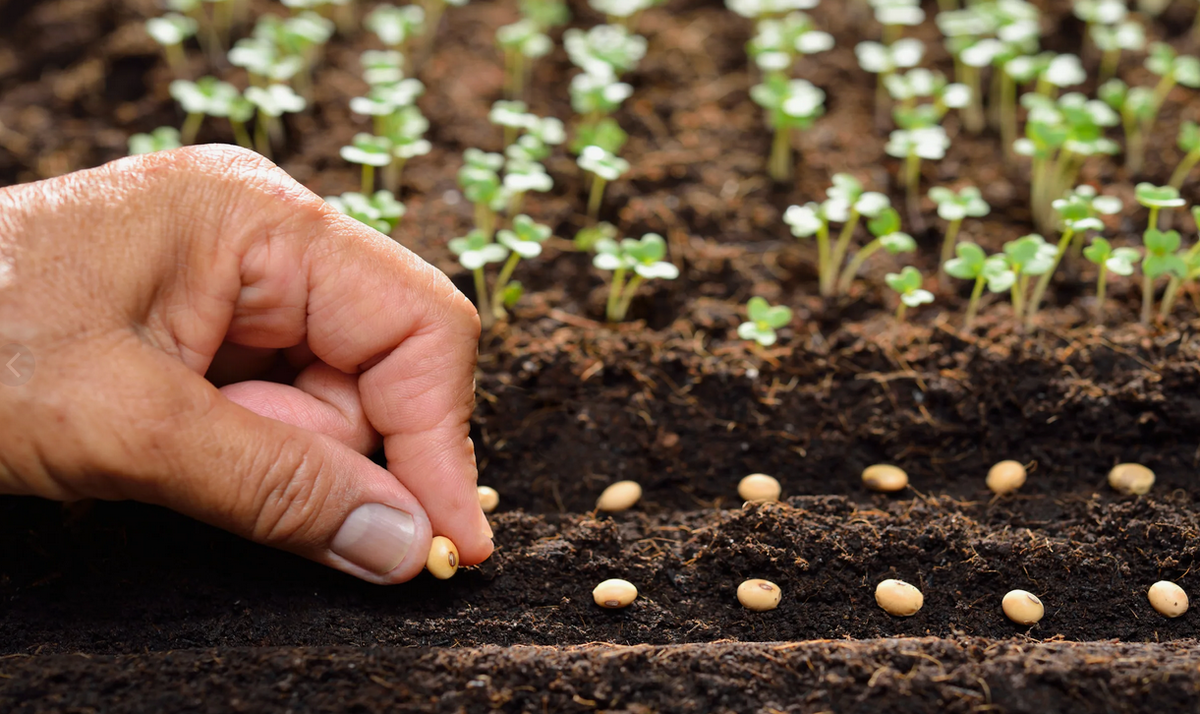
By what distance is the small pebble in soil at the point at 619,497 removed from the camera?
182 centimetres

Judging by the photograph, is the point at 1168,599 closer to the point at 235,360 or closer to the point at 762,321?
the point at 762,321

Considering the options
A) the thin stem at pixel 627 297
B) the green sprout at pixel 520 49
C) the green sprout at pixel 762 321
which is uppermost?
the green sprout at pixel 520 49

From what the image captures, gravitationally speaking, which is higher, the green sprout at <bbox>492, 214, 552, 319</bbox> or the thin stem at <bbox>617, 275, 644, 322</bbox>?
the green sprout at <bbox>492, 214, 552, 319</bbox>

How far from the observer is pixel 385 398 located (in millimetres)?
1568

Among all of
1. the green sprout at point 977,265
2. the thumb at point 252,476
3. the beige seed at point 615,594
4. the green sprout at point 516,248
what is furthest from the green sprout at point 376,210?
the green sprout at point 977,265

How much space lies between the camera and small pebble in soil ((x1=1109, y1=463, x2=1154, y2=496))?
5.86 ft

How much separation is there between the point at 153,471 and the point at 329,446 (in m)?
0.24

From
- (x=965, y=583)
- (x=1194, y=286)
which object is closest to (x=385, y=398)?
(x=965, y=583)

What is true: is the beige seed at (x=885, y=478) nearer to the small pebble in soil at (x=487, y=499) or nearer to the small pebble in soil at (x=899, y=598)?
the small pebble in soil at (x=899, y=598)

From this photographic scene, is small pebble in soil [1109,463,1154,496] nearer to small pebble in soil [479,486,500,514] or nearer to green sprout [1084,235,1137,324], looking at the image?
green sprout [1084,235,1137,324]

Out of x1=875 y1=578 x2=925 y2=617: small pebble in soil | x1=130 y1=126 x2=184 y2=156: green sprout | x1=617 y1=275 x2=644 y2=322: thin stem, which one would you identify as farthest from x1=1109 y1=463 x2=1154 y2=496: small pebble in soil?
x1=130 y1=126 x2=184 y2=156: green sprout

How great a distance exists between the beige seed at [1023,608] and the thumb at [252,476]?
35.6 inches

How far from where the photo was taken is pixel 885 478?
183cm

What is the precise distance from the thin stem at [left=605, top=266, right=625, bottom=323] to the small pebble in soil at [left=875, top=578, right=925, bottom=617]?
0.84 m
